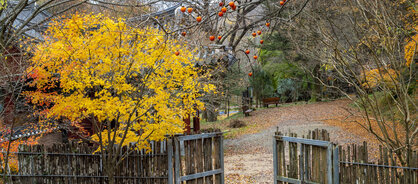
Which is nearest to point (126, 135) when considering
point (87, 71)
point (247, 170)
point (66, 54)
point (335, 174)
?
point (87, 71)

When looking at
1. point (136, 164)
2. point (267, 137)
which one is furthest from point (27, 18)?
point (267, 137)

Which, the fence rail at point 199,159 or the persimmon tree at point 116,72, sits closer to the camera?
the persimmon tree at point 116,72

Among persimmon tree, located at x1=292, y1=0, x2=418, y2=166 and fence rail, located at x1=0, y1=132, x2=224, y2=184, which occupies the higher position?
persimmon tree, located at x1=292, y1=0, x2=418, y2=166

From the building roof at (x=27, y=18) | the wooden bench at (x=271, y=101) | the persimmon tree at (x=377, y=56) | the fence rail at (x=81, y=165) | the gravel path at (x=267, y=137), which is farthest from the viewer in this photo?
the wooden bench at (x=271, y=101)

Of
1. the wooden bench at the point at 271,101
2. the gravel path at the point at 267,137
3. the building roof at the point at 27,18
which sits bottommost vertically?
the gravel path at the point at 267,137

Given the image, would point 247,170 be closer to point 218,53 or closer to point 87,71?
point 218,53

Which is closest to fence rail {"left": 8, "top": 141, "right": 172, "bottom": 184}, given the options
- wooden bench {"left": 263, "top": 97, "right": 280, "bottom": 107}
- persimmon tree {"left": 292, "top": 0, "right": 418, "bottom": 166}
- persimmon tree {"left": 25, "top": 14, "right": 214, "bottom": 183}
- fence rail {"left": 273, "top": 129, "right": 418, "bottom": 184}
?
persimmon tree {"left": 25, "top": 14, "right": 214, "bottom": 183}

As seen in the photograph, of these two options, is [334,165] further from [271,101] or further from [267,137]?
[271,101]

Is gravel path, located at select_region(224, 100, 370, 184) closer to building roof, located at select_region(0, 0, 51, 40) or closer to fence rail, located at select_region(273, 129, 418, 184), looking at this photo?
fence rail, located at select_region(273, 129, 418, 184)

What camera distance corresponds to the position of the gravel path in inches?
440

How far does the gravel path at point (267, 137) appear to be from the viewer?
1118 centimetres

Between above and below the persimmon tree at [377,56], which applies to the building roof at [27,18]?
above

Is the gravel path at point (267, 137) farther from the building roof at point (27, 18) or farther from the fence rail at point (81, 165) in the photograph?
the building roof at point (27, 18)

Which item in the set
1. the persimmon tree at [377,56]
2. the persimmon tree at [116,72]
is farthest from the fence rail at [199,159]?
the persimmon tree at [377,56]
